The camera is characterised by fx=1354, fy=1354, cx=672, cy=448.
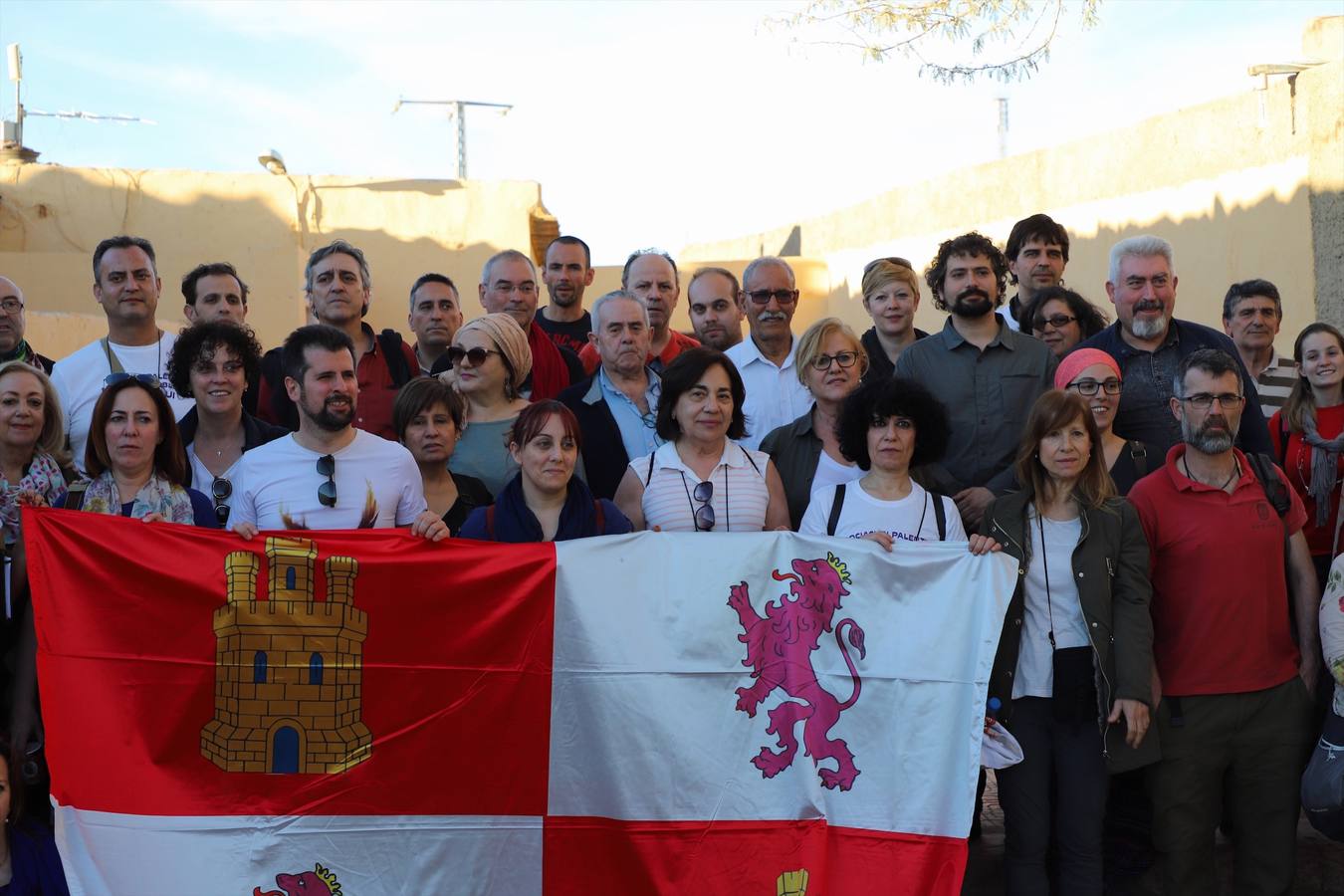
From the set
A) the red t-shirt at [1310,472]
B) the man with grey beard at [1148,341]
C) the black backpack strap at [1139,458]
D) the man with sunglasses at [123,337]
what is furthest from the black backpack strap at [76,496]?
the red t-shirt at [1310,472]

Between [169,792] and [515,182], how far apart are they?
529 inches

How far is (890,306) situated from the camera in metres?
6.17

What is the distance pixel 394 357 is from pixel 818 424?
6.77 feet

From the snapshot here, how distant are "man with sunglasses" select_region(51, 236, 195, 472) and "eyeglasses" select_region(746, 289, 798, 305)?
8.34ft

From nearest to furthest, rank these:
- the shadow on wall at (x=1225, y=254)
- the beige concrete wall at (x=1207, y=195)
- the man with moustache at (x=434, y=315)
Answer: the man with moustache at (x=434, y=315) → the beige concrete wall at (x=1207, y=195) → the shadow on wall at (x=1225, y=254)

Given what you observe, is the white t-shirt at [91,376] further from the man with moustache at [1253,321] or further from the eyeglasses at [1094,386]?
the man with moustache at [1253,321]

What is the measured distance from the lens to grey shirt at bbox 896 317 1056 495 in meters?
5.52

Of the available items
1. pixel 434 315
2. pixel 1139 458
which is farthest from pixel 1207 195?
pixel 434 315

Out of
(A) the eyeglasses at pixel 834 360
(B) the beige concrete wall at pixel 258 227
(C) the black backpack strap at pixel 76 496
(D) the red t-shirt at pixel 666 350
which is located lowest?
(C) the black backpack strap at pixel 76 496

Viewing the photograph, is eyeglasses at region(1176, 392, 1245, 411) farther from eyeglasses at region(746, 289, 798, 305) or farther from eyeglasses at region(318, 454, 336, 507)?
eyeglasses at region(318, 454, 336, 507)

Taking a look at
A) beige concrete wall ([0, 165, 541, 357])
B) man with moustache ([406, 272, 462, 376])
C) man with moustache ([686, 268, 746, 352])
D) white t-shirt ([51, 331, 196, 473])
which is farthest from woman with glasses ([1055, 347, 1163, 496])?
beige concrete wall ([0, 165, 541, 357])

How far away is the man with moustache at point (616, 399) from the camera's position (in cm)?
561

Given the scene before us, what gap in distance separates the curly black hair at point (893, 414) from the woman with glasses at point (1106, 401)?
0.53 meters

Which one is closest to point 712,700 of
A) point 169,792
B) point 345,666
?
point 345,666
